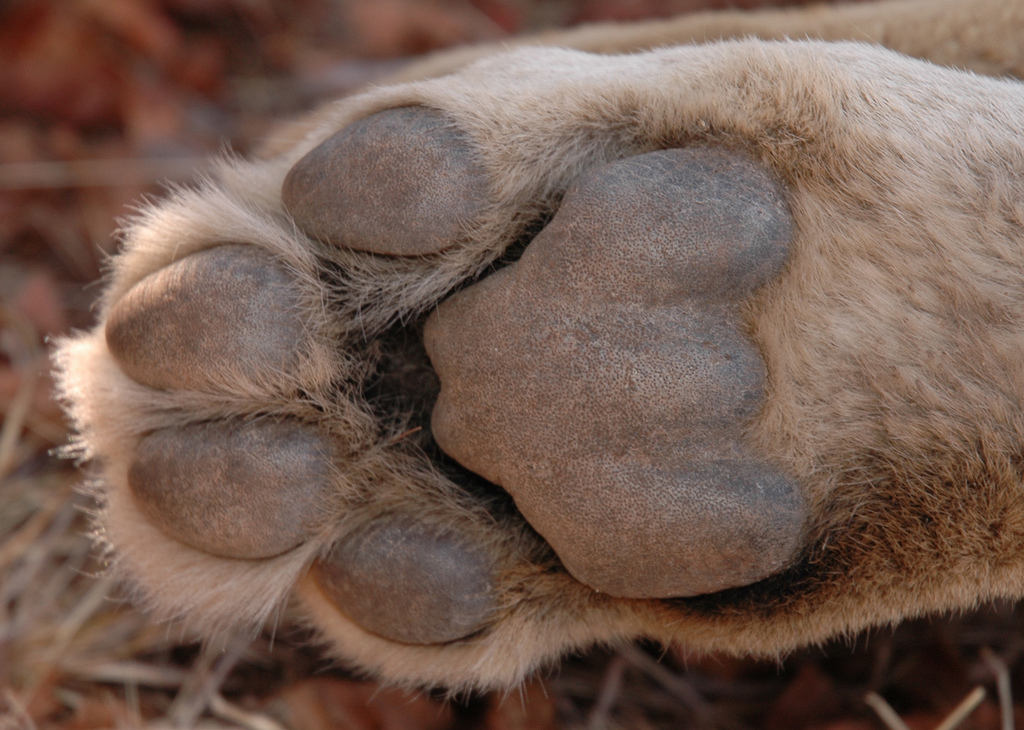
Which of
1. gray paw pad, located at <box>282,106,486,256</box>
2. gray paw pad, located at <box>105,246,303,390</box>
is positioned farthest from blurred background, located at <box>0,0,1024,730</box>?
gray paw pad, located at <box>282,106,486,256</box>

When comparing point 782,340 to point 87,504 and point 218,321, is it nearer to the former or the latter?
point 218,321

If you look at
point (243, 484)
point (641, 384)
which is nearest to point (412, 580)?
point (243, 484)

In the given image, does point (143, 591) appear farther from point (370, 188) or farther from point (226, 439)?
point (370, 188)

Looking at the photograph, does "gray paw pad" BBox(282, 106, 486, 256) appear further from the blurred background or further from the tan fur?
the blurred background

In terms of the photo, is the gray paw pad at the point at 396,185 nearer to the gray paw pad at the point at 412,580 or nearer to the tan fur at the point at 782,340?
the tan fur at the point at 782,340

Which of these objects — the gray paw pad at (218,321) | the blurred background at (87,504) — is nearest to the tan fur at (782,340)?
the gray paw pad at (218,321)

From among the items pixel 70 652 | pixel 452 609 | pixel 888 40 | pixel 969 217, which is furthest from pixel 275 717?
pixel 888 40

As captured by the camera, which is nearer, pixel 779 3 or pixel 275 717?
pixel 275 717
